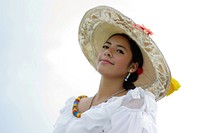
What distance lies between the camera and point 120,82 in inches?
126

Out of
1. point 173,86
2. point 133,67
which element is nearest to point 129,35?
point 133,67

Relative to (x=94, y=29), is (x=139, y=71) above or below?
below

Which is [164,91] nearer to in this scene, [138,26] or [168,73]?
[168,73]

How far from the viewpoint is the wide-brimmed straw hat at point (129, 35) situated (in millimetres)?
3068

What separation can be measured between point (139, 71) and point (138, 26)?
18.2 inches

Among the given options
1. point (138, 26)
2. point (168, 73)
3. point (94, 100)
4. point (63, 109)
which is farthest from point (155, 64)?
point (63, 109)

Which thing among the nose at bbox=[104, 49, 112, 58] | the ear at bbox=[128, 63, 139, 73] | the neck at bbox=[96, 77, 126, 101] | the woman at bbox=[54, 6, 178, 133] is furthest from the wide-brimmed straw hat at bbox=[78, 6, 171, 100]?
the neck at bbox=[96, 77, 126, 101]

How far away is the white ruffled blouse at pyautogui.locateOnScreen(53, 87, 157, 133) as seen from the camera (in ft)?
8.31

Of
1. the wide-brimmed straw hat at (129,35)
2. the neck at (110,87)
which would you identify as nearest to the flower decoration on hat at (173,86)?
the wide-brimmed straw hat at (129,35)

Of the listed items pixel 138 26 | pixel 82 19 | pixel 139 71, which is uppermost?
pixel 82 19

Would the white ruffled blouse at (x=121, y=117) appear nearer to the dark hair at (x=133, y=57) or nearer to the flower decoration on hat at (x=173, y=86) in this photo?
the dark hair at (x=133, y=57)

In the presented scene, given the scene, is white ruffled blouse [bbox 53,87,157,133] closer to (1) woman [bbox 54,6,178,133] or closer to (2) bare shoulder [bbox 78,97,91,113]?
(1) woman [bbox 54,6,178,133]

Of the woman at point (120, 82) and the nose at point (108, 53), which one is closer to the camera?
the woman at point (120, 82)

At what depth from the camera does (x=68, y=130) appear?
111 inches
